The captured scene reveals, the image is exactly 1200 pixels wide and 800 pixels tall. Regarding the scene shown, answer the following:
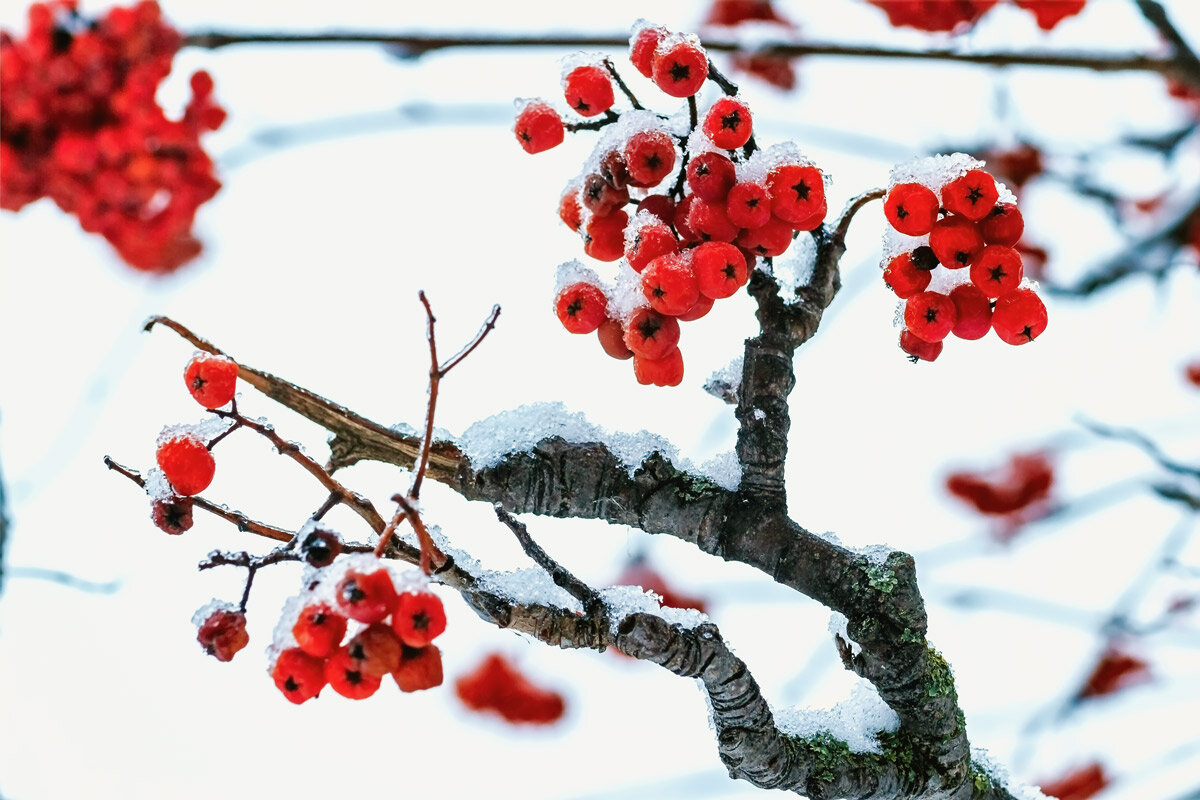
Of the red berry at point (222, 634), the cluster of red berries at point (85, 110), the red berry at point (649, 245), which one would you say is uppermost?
the cluster of red berries at point (85, 110)

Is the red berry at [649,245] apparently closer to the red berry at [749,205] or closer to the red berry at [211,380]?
the red berry at [749,205]

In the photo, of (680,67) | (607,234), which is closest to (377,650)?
(607,234)

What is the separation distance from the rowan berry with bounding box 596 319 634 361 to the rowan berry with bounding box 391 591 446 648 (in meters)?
0.71

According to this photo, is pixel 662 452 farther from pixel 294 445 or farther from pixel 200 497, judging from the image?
pixel 200 497

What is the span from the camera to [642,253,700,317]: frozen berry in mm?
1696

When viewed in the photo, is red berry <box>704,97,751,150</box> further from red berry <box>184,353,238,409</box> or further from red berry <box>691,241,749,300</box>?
red berry <box>184,353,238,409</box>

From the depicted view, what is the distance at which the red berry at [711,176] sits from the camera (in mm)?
1771

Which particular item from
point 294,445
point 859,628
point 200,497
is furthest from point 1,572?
point 859,628

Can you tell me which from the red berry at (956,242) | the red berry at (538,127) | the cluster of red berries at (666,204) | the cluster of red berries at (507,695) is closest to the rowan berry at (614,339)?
the cluster of red berries at (666,204)

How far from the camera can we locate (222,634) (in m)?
1.56

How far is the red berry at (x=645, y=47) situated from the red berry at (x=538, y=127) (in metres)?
0.19

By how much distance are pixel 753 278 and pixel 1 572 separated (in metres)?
2.06

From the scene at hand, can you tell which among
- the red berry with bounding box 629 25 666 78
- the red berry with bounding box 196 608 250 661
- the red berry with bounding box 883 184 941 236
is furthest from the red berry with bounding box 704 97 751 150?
the red berry with bounding box 196 608 250 661

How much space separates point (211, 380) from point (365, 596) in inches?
19.9
